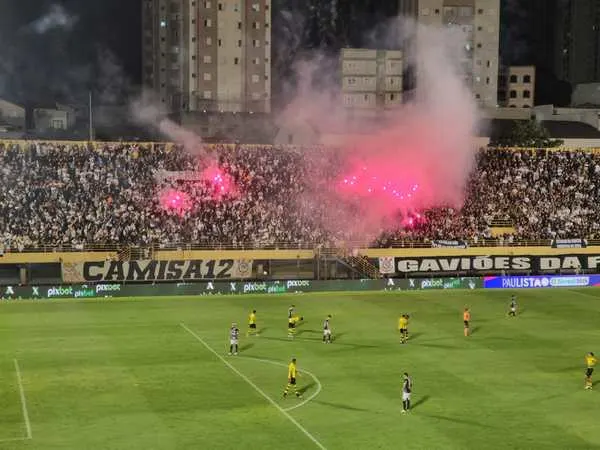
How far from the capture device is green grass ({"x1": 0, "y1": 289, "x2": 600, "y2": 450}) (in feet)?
77.2

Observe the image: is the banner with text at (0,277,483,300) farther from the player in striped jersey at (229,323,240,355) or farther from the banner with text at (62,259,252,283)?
the player in striped jersey at (229,323,240,355)

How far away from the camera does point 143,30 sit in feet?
379

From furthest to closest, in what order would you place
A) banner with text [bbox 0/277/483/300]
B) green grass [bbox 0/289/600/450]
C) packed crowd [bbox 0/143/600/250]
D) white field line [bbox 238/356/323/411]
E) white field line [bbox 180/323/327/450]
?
packed crowd [bbox 0/143/600/250] → banner with text [bbox 0/277/483/300] → white field line [bbox 238/356/323/411] → green grass [bbox 0/289/600/450] → white field line [bbox 180/323/327/450]

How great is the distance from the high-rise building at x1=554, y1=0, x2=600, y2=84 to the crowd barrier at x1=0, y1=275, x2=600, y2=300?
7003cm

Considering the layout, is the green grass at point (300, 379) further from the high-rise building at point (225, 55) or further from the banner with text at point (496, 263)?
the high-rise building at point (225, 55)

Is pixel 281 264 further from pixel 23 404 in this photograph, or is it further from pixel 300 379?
pixel 23 404

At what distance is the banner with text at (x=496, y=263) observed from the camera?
56.9 meters

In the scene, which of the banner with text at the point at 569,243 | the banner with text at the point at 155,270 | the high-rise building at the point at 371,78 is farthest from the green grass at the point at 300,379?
the high-rise building at the point at 371,78

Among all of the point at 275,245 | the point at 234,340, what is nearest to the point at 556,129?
the point at 275,245

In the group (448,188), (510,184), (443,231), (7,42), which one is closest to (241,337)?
(443,231)

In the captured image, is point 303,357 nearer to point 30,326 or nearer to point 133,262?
point 30,326

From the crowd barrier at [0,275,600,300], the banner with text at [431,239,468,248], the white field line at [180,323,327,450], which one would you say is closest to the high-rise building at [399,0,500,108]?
the banner with text at [431,239,468,248]

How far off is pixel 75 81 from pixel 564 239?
222 ft

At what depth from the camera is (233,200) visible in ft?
193
